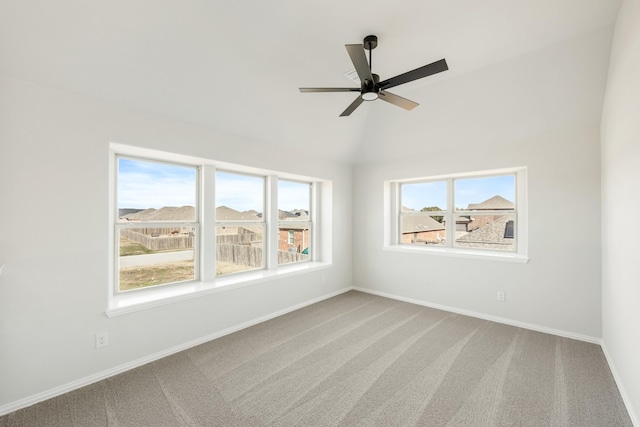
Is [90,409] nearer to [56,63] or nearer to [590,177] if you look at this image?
[56,63]

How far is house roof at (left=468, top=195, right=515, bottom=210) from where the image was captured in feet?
12.9

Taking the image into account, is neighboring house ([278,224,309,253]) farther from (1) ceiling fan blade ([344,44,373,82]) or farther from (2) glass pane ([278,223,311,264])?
(1) ceiling fan blade ([344,44,373,82])

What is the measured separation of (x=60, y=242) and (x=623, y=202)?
446cm

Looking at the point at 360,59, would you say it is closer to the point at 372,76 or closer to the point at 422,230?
the point at 372,76

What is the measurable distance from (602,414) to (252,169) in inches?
158

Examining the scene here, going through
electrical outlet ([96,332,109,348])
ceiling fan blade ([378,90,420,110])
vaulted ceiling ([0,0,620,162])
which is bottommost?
electrical outlet ([96,332,109,348])

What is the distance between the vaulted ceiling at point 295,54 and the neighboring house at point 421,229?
167cm

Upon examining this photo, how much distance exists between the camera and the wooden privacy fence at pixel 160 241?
9.62ft

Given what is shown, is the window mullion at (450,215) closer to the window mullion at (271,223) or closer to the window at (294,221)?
the window at (294,221)

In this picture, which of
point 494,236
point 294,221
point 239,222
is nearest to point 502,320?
point 494,236

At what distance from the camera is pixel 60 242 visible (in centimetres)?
222

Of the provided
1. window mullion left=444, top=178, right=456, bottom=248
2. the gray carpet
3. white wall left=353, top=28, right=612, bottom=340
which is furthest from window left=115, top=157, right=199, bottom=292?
window mullion left=444, top=178, right=456, bottom=248

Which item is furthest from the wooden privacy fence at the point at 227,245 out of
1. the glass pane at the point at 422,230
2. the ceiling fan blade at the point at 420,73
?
the ceiling fan blade at the point at 420,73

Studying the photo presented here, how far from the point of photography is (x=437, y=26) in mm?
2391
